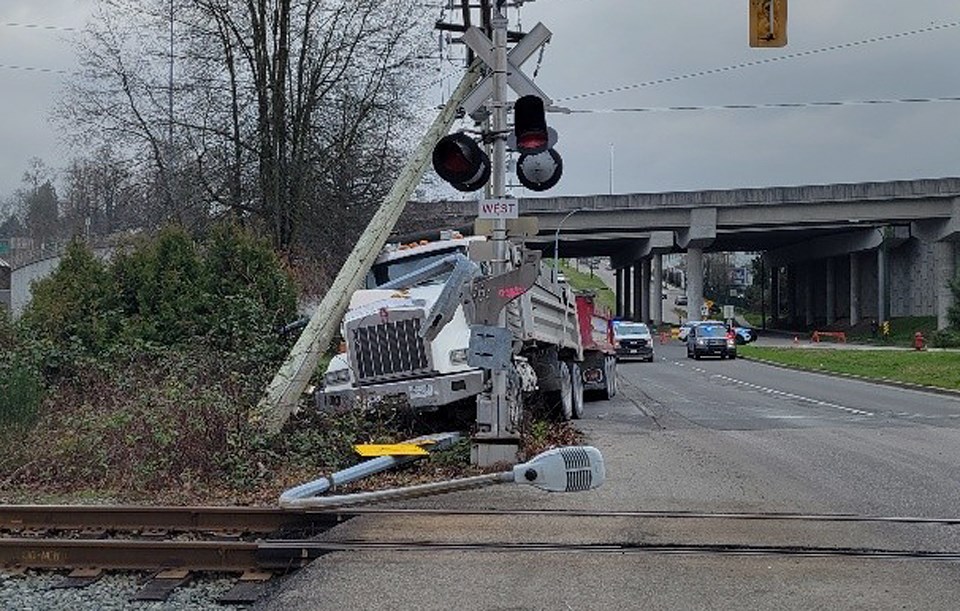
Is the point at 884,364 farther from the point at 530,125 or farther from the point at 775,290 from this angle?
the point at 775,290

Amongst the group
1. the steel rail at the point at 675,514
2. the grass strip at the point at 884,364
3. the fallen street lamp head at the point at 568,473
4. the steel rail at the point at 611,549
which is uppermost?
the fallen street lamp head at the point at 568,473

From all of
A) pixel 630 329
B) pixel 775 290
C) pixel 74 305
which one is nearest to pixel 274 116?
pixel 74 305

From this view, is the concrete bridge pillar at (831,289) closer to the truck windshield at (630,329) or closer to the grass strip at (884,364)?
the grass strip at (884,364)

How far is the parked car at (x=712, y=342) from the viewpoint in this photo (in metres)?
56.4

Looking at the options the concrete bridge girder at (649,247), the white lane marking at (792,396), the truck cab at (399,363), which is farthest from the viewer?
the concrete bridge girder at (649,247)

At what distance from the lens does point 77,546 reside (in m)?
8.50

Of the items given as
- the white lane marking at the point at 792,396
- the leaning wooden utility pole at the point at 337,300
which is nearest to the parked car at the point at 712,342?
the white lane marking at the point at 792,396

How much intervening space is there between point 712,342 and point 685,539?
48.3m

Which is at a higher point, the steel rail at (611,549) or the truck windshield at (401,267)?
the truck windshield at (401,267)

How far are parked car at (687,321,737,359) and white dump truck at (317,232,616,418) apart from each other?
3925 cm

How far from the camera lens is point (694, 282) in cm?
8725

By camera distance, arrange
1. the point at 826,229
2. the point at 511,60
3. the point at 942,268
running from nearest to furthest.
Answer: the point at 511,60 < the point at 942,268 < the point at 826,229

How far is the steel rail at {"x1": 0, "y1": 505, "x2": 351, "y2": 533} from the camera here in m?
9.40

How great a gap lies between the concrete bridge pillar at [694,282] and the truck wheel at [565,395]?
65.7 meters
